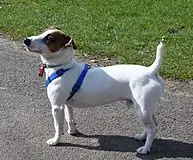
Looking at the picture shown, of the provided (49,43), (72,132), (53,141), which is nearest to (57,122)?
(53,141)

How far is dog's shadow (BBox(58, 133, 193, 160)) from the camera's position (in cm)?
487

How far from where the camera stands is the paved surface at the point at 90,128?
488 cm

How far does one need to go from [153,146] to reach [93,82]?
0.83 m

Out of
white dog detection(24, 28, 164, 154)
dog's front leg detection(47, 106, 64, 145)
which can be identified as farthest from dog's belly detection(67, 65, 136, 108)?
dog's front leg detection(47, 106, 64, 145)

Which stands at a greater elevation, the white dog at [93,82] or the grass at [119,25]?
the white dog at [93,82]

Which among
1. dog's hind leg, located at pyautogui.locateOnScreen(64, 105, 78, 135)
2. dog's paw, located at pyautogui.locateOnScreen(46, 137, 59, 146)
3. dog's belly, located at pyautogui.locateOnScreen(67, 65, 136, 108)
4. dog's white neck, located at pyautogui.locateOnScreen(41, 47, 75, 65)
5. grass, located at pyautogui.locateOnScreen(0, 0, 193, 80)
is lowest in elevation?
grass, located at pyautogui.locateOnScreen(0, 0, 193, 80)

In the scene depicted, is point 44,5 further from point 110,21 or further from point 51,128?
point 51,128

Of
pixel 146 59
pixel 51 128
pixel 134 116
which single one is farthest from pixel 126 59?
pixel 51 128

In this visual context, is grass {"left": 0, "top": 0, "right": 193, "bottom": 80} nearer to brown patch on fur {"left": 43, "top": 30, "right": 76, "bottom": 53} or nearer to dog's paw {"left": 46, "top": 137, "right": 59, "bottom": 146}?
dog's paw {"left": 46, "top": 137, "right": 59, "bottom": 146}

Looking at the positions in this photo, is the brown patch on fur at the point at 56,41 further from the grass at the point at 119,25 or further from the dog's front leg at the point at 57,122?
the grass at the point at 119,25

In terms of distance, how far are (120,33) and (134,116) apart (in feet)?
9.13

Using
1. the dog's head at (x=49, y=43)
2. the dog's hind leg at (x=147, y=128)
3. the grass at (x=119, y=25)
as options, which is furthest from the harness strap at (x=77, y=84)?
the grass at (x=119, y=25)

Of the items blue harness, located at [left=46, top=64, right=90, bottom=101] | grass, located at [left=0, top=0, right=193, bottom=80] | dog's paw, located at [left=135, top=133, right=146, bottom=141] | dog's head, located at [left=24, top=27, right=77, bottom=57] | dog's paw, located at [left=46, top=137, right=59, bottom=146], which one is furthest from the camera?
grass, located at [left=0, top=0, right=193, bottom=80]

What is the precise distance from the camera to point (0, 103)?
19.1 feet
